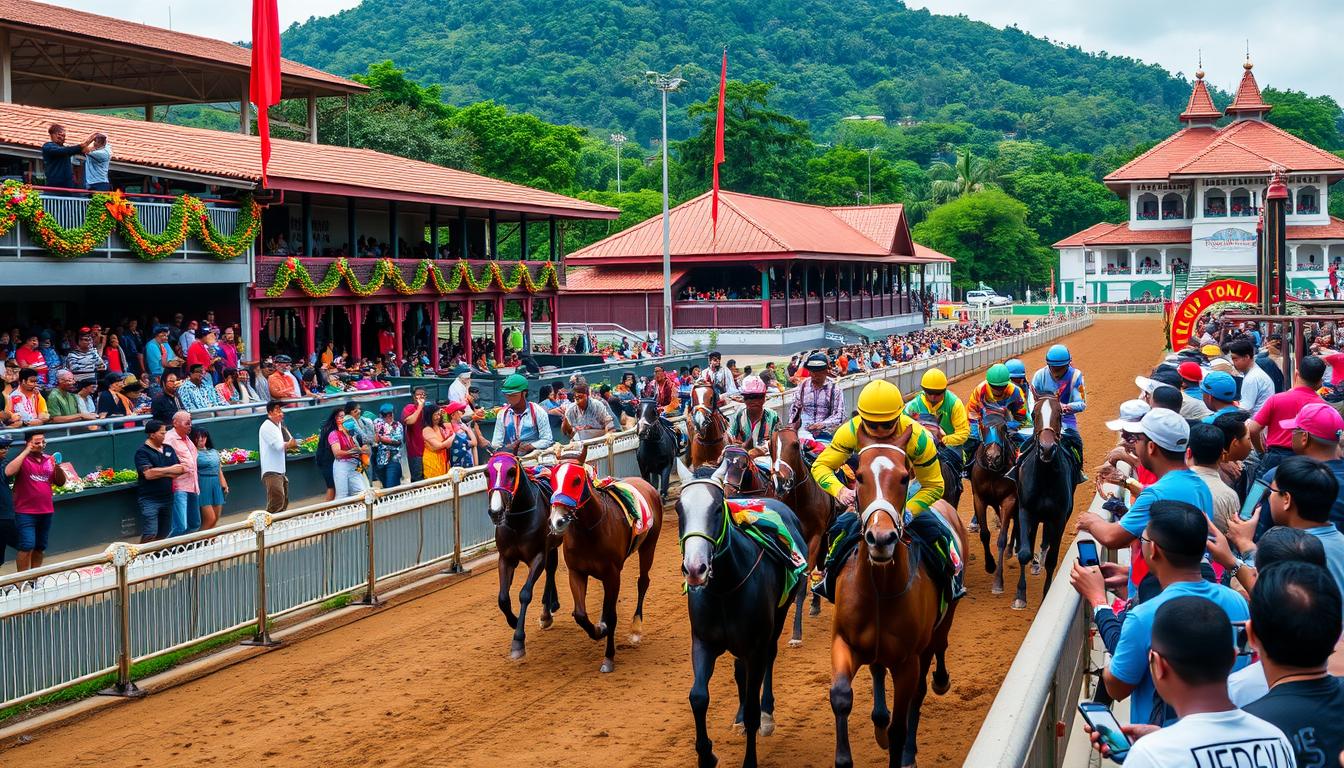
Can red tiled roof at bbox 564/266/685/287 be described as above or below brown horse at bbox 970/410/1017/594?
above

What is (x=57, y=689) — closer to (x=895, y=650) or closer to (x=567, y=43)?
(x=895, y=650)

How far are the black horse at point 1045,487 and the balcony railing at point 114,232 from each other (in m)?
14.3

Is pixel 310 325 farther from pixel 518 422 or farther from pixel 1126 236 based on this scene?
pixel 1126 236

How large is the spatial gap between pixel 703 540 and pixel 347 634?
5.62 meters

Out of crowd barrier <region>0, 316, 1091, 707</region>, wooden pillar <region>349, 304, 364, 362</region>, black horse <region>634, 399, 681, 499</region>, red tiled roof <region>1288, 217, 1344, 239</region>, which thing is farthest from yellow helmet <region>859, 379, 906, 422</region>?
red tiled roof <region>1288, 217, 1344, 239</region>

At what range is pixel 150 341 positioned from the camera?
18750mm

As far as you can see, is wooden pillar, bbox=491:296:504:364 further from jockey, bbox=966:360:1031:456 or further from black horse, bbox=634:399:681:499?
jockey, bbox=966:360:1031:456

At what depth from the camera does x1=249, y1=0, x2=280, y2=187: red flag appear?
67.7 ft

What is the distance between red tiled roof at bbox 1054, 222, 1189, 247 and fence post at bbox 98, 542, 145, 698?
71.8 m

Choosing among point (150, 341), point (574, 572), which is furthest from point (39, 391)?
point (574, 572)

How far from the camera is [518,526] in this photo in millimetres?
10328

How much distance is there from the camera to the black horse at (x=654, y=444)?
16688 millimetres

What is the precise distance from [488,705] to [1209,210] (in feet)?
230

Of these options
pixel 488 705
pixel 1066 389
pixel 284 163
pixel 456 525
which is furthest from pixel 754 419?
pixel 284 163
